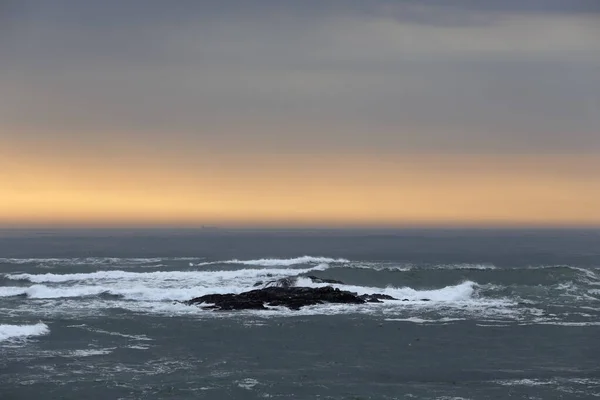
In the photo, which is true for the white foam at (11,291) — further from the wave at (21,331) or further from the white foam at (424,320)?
the white foam at (424,320)

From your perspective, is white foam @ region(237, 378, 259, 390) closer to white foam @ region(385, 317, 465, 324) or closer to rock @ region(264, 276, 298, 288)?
white foam @ region(385, 317, 465, 324)

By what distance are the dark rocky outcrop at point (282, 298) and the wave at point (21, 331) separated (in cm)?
925

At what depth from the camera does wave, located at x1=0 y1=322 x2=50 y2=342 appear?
3083 centimetres

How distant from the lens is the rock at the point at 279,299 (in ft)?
128

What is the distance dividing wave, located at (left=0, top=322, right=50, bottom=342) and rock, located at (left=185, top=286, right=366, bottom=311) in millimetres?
9286

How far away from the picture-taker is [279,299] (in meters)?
39.9

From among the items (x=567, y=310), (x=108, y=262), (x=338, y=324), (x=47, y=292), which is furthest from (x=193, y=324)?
(x=108, y=262)

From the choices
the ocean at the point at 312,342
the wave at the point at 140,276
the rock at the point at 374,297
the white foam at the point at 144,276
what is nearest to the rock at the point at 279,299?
the rock at the point at 374,297

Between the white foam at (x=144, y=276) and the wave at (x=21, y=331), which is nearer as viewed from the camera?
the wave at (x=21, y=331)

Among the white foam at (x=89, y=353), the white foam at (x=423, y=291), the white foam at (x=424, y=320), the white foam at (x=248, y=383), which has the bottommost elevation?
the white foam at (x=248, y=383)

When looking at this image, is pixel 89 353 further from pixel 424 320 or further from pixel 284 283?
pixel 284 283

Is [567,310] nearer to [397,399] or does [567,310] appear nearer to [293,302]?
[293,302]

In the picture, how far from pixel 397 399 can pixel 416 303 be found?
1940 cm

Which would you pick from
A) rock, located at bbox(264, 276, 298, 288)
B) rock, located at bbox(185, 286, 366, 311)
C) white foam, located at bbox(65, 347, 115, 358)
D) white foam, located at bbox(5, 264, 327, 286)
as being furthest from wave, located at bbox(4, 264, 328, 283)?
white foam, located at bbox(65, 347, 115, 358)
